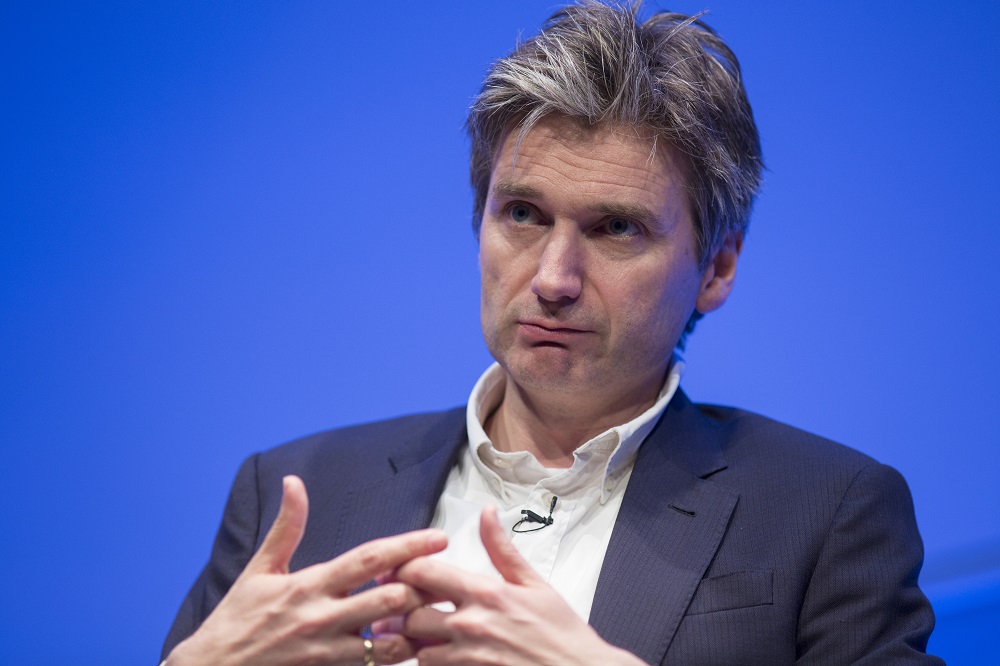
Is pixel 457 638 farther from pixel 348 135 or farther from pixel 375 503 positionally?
pixel 348 135

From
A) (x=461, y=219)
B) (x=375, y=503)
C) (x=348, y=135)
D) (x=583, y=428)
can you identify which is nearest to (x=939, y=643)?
(x=583, y=428)

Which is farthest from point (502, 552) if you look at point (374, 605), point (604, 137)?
point (604, 137)

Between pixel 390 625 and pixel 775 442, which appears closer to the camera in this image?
pixel 390 625

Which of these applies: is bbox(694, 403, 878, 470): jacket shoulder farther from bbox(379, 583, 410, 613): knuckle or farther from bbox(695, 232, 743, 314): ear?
bbox(379, 583, 410, 613): knuckle

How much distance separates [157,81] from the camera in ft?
A: 8.71

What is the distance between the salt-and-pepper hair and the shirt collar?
0.27m

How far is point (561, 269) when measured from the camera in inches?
70.9

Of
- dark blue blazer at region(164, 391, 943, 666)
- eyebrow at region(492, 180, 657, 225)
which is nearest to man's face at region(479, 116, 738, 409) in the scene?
eyebrow at region(492, 180, 657, 225)

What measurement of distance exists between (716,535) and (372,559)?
0.62 metres

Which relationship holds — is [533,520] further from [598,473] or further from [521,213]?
[521,213]

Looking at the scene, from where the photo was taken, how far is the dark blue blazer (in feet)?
5.51

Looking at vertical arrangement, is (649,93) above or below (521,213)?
above

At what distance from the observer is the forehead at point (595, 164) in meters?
1.83

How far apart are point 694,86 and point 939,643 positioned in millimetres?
1286
